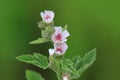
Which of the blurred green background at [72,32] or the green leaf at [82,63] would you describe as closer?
the green leaf at [82,63]

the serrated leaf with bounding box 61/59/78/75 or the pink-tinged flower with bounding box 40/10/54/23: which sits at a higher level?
the pink-tinged flower with bounding box 40/10/54/23

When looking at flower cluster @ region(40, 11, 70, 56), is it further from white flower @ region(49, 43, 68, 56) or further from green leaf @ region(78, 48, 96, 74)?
green leaf @ region(78, 48, 96, 74)

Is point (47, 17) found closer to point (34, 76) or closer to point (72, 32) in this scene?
point (34, 76)

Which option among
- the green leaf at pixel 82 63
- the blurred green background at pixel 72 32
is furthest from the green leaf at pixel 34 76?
the blurred green background at pixel 72 32

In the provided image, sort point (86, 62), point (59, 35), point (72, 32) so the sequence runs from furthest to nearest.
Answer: point (72, 32)
point (86, 62)
point (59, 35)

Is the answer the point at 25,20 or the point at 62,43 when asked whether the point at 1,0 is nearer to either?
the point at 25,20

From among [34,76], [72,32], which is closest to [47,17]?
[34,76]

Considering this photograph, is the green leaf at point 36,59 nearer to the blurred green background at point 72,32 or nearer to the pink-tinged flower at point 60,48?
the pink-tinged flower at point 60,48


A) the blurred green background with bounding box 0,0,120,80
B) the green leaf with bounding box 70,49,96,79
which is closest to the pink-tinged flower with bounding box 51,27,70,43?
the green leaf with bounding box 70,49,96,79

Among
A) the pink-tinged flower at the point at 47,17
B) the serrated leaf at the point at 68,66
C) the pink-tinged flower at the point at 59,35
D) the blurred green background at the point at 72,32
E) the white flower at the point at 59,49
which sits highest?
the pink-tinged flower at the point at 47,17
